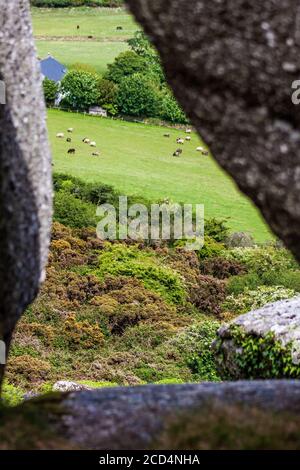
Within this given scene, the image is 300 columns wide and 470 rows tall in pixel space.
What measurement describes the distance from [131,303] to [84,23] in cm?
7028

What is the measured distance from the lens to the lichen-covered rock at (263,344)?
48.5 feet

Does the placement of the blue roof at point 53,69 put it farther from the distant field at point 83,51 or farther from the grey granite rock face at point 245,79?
the grey granite rock face at point 245,79

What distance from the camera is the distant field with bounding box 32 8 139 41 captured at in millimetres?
99250

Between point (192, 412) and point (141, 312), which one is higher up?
point (192, 412)

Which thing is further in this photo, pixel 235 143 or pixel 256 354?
pixel 256 354

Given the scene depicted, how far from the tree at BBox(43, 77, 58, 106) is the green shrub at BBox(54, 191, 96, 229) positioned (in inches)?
1173

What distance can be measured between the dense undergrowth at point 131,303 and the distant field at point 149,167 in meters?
5.92

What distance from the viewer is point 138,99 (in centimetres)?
7819

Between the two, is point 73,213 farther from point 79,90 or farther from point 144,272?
point 79,90

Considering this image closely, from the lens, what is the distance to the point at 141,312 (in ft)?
121

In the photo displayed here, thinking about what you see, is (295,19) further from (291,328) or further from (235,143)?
(291,328)

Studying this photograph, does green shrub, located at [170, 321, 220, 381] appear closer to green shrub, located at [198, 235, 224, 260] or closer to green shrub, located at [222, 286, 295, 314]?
green shrub, located at [222, 286, 295, 314]

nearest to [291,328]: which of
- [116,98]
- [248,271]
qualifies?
[248,271]
